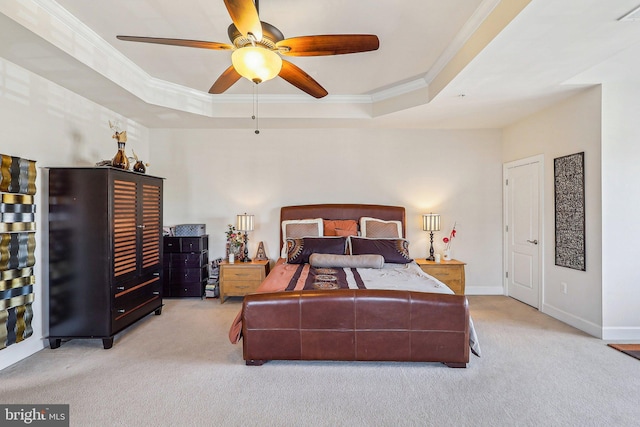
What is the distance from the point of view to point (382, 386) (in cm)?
235

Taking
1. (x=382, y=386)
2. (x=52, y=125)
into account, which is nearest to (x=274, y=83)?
(x=52, y=125)

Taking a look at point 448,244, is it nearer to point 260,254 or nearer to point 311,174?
point 311,174

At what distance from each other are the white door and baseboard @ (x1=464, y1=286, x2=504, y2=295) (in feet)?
0.37

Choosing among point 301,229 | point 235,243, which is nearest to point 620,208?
point 301,229

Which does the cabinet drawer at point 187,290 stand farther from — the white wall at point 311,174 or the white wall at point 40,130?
the white wall at point 40,130

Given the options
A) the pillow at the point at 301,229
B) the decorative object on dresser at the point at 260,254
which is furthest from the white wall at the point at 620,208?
the decorative object on dresser at the point at 260,254

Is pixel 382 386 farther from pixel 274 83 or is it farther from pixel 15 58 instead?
pixel 15 58

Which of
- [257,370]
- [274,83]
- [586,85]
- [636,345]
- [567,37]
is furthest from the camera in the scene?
[274,83]

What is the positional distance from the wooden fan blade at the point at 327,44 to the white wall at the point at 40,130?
2.46m

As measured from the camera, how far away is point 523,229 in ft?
→ 14.7

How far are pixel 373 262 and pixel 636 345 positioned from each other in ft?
8.44

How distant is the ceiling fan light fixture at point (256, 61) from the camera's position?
2053mm

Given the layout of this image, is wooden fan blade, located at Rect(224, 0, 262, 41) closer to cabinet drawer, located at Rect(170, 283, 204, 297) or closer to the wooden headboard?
the wooden headboard

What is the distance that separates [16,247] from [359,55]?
353cm
